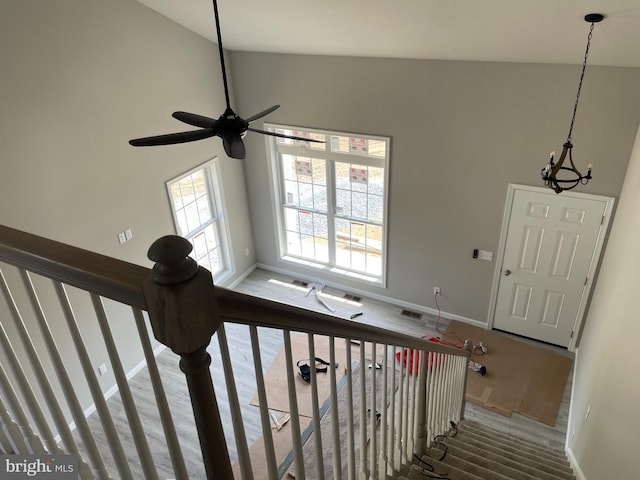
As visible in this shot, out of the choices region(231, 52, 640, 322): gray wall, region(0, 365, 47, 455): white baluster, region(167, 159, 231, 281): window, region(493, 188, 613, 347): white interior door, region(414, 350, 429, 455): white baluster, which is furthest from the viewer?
region(167, 159, 231, 281): window

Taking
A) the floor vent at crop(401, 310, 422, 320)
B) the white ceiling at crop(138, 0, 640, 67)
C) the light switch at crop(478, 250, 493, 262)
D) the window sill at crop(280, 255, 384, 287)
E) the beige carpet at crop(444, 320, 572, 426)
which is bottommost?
the beige carpet at crop(444, 320, 572, 426)

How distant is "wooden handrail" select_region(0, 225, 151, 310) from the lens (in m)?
0.78

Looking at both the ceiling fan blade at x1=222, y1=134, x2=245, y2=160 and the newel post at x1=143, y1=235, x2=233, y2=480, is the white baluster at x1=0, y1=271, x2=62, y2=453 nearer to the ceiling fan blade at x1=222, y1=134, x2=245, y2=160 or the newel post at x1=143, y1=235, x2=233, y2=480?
the newel post at x1=143, y1=235, x2=233, y2=480

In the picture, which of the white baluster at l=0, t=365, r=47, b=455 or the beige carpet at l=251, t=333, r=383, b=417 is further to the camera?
the beige carpet at l=251, t=333, r=383, b=417

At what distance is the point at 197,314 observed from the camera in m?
0.72

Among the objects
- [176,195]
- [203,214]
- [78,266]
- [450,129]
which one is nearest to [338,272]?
[203,214]

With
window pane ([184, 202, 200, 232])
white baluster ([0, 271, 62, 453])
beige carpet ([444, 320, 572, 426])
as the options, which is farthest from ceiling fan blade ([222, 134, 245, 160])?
beige carpet ([444, 320, 572, 426])

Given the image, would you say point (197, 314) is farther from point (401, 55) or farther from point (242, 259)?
point (242, 259)

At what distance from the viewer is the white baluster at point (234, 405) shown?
0.88 m

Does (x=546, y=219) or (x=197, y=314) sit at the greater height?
(x=197, y=314)

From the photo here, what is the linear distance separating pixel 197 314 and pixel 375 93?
5082 millimetres

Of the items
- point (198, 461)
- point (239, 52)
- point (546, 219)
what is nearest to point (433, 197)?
point (546, 219)

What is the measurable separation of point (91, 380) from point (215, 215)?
5689 mm

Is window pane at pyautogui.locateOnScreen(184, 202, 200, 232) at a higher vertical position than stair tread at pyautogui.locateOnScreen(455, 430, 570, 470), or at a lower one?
higher
